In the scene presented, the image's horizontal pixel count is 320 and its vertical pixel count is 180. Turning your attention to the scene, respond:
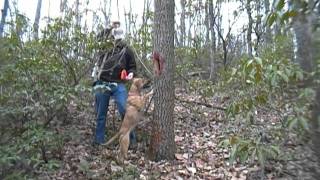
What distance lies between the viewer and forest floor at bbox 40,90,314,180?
5.43 m

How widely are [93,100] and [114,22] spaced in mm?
1236

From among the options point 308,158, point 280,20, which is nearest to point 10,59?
point 280,20

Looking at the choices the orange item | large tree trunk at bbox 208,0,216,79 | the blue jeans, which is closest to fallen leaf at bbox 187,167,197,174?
the blue jeans

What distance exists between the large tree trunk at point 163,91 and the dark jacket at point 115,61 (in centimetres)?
74

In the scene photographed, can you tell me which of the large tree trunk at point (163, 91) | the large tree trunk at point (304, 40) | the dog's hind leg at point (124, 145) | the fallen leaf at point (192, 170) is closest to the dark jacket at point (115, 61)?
the large tree trunk at point (163, 91)

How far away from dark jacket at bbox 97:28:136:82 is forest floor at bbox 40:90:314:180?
0.76 m

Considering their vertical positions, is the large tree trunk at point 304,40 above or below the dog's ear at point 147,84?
above

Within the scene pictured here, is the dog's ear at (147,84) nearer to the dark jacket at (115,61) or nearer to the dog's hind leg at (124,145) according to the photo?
the dark jacket at (115,61)

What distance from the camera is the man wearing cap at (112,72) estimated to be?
6449mm

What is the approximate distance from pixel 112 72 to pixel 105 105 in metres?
0.49

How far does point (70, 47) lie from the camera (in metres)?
6.42

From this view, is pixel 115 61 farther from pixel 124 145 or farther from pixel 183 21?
pixel 183 21

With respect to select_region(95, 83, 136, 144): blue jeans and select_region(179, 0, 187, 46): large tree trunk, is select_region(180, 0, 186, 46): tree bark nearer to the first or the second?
select_region(179, 0, 187, 46): large tree trunk

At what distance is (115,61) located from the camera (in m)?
6.64
